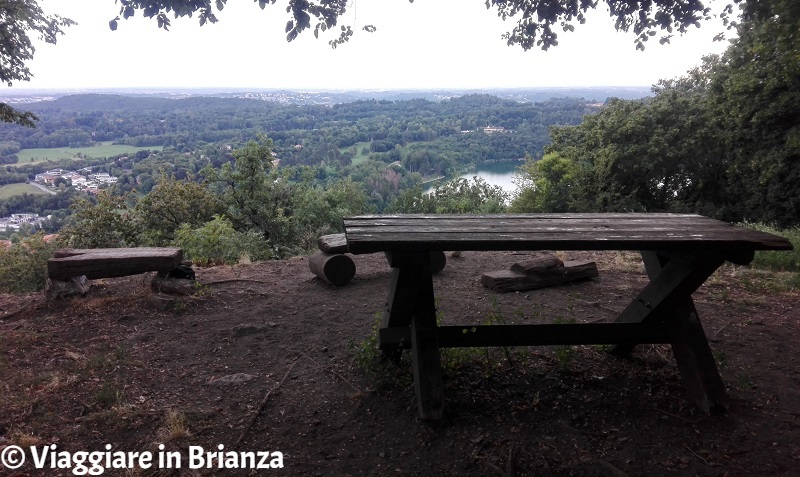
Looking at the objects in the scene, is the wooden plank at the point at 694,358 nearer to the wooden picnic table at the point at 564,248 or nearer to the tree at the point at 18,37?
the wooden picnic table at the point at 564,248

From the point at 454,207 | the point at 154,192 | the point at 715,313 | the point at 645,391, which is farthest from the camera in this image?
the point at 454,207

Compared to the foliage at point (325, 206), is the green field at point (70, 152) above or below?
above

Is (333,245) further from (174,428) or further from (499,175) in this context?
(499,175)

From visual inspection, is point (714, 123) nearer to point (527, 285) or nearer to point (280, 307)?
point (527, 285)

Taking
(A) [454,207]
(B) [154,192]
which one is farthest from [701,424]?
(A) [454,207]

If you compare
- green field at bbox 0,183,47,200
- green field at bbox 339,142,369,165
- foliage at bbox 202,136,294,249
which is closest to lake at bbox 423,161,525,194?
green field at bbox 339,142,369,165

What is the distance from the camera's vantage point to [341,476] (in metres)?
2.34

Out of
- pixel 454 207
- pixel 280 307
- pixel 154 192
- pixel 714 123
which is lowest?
pixel 454 207

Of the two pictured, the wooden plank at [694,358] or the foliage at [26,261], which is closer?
the wooden plank at [694,358]

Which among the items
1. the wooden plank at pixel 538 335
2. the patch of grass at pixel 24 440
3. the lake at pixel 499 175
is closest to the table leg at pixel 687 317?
the wooden plank at pixel 538 335

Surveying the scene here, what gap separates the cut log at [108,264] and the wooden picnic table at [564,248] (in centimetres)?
257

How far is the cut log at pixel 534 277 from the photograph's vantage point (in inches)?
197

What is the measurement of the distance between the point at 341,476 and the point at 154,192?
1571 cm

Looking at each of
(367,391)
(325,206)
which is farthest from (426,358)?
(325,206)
